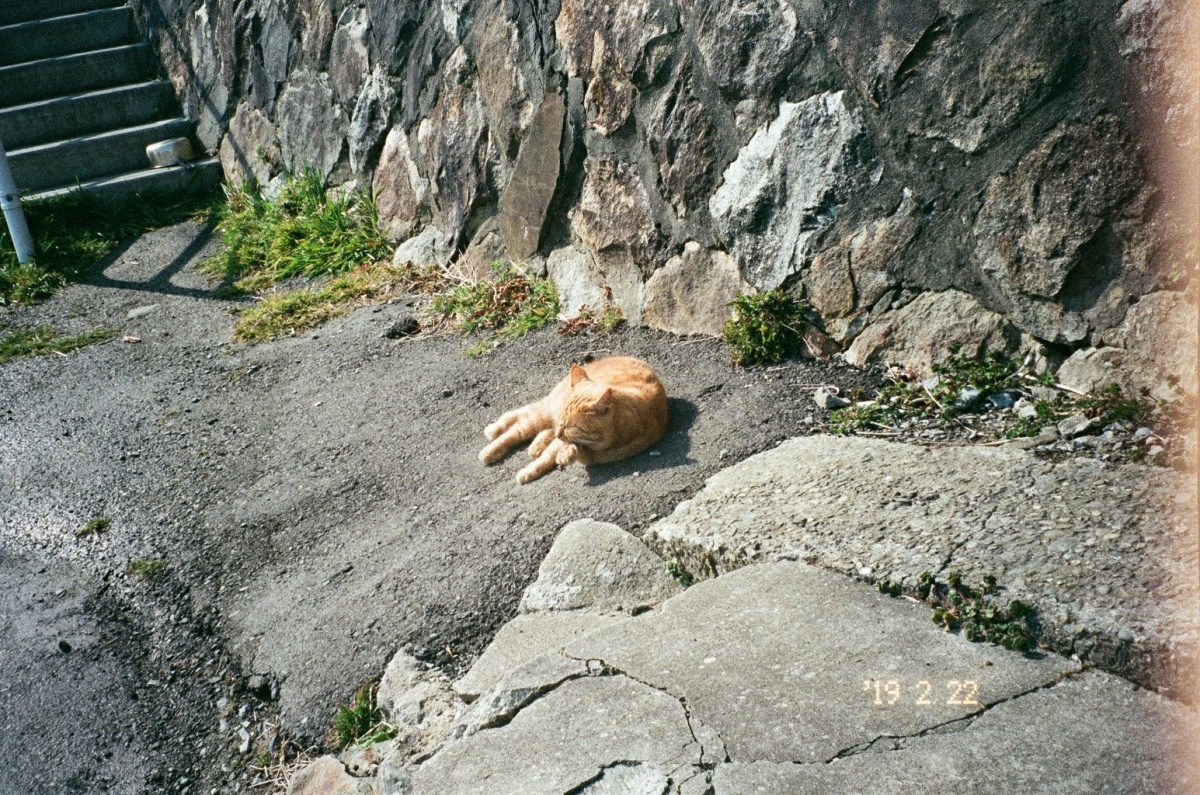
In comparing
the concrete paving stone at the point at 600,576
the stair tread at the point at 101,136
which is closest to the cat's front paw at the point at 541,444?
the concrete paving stone at the point at 600,576

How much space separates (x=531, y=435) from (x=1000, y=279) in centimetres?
203

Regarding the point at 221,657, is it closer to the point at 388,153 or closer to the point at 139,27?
the point at 388,153

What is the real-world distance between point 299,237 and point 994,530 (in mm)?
5802

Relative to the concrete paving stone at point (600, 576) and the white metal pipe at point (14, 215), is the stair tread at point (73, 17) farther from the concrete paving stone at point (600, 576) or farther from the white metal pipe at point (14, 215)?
the concrete paving stone at point (600, 576)

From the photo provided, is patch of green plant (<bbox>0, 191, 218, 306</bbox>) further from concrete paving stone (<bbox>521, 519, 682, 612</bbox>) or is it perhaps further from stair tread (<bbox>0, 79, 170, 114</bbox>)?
concrete paving stone (<bbox>521, 519, 682, 612</bbox>)

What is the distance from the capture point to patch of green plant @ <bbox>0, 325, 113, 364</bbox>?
632 cm

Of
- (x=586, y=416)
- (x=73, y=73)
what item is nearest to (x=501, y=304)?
(x=586, y=416)

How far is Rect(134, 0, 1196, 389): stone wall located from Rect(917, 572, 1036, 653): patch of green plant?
4.41 feet

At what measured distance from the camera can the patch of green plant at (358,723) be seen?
3.20m

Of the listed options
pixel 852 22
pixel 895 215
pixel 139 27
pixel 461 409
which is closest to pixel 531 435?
pixel 461 409

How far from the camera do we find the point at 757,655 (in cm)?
268

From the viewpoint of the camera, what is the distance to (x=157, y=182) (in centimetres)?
848
